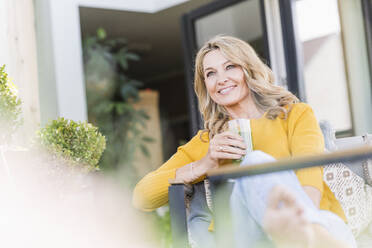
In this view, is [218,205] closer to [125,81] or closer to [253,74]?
[253,74]

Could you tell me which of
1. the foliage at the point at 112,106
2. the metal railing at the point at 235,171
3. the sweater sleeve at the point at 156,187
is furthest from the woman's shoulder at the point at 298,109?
the foliage at the point at 112,106

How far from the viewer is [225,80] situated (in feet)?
6.56

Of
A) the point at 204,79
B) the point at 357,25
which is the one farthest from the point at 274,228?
the point at 357,25

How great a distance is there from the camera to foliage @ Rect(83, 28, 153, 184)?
4996mm

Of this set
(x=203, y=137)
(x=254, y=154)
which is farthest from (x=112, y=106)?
(x=254, y=154)

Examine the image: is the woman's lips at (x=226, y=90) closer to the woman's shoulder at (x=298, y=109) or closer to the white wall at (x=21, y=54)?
the woman's shoulder at (x=298, y=109)

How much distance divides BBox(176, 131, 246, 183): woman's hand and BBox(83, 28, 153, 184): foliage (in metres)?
3.10

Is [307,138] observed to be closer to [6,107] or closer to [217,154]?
[217,154]

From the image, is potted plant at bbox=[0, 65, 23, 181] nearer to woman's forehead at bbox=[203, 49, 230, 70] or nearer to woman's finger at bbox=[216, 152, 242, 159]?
woman's forehead at bbox=[203, 49, 230, 70]

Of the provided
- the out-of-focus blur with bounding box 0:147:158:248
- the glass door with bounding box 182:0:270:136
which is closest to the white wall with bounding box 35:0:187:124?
the glass door with bounding box 182:0:270:136

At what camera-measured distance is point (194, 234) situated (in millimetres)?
1830

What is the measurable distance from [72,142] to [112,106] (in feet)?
7.95

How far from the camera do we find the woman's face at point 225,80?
79.0 inches

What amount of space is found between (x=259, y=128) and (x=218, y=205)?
0.71 m
